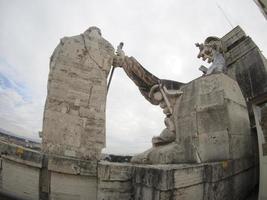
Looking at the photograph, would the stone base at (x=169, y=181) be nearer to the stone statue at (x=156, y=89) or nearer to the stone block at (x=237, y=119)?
the stone block at (x=237, y=119)

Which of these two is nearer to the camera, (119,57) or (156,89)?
(119,57)

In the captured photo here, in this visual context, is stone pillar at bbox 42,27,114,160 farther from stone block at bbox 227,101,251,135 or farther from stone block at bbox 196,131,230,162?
stone block at bbox 227,101,251,135

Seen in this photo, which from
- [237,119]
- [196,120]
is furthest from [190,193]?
[237,119]

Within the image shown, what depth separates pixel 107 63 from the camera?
5559 millimetres

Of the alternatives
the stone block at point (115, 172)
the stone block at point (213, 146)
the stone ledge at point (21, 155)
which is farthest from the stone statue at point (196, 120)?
the stone ledge at point (21, 155)

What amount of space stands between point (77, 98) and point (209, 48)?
5.84 metres

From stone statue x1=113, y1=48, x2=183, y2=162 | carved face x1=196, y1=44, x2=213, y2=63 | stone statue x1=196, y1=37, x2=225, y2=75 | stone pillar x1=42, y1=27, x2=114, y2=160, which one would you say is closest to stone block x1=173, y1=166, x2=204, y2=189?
stone statue x1=113, y1=48, x2=183, y2=162

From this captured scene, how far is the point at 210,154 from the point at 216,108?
110 cm

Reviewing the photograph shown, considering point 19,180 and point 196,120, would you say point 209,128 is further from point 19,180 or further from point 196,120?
point 19,180

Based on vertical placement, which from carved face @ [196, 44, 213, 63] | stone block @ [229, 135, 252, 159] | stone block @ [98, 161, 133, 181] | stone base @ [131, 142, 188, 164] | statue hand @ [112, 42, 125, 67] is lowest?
stone block @ [98, 161, 133, 181]

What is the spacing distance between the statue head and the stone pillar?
4.51 m

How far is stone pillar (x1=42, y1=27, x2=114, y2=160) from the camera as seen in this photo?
4.61 metres

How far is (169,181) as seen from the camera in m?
3.43

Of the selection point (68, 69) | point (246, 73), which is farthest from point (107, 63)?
point (246, 73)
